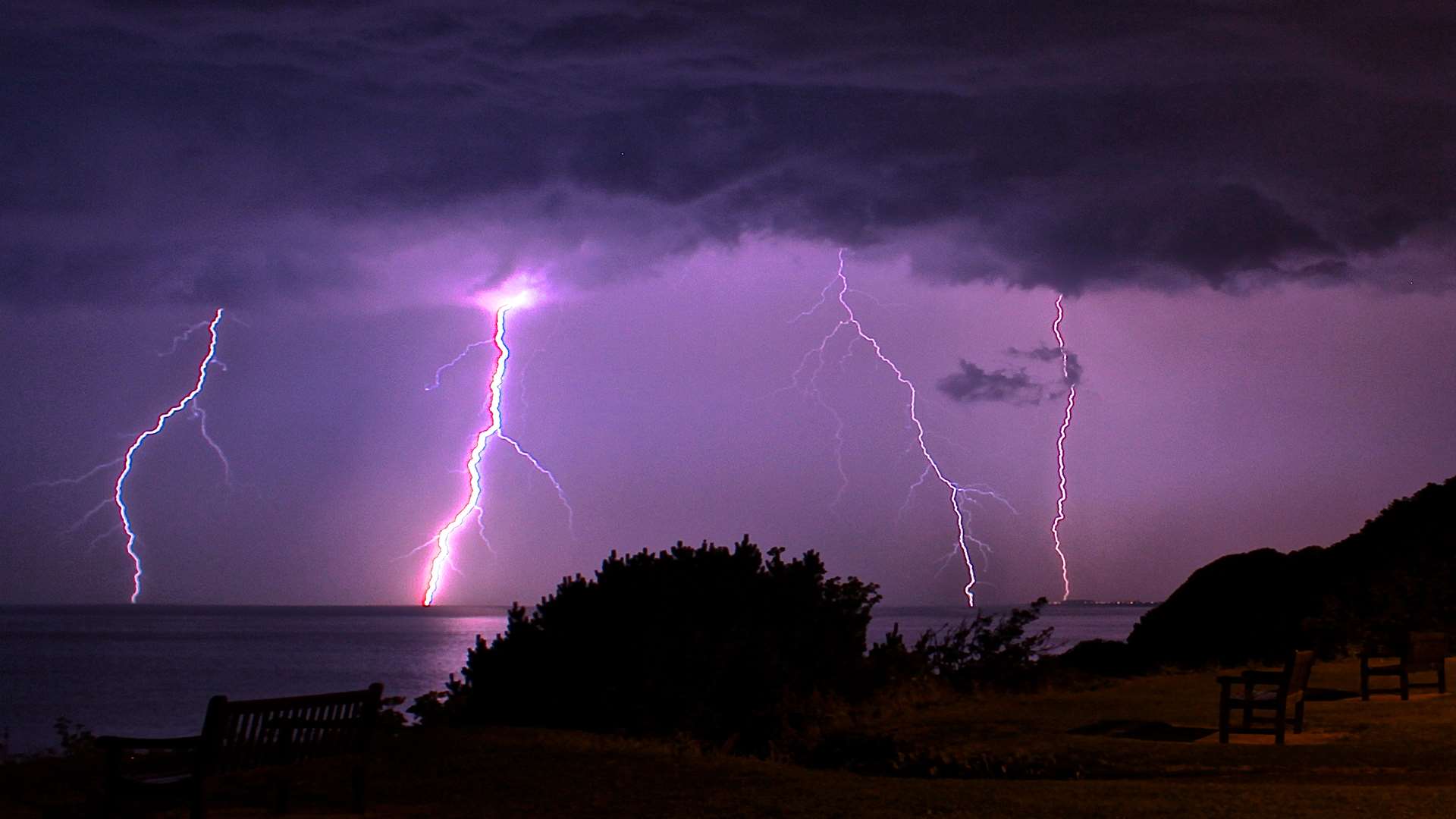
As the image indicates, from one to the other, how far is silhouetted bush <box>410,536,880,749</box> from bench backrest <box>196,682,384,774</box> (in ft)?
21.8

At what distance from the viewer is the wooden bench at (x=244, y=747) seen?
29.2 ft

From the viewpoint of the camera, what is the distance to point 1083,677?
2144 cm

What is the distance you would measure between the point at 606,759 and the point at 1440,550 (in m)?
23.2

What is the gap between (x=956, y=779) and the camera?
38.2ft

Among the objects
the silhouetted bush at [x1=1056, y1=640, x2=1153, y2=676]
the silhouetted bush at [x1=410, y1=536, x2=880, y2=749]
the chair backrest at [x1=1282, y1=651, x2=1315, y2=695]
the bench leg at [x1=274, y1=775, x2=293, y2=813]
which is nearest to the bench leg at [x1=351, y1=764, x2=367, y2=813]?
the bench leg at [x1=274, y1=775, x2=293, y2=813]

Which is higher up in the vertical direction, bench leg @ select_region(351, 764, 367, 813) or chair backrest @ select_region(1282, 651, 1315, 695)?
chair backrest @ select_region(1282, 651, 1315, 695)

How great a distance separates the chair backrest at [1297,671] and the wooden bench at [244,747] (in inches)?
331

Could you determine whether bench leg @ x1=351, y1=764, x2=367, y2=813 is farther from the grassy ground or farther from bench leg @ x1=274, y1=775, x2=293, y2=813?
bench leg @ x1=274, y1=775, x2=293, y2=813

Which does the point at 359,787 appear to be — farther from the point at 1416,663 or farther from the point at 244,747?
the point at 1416,663

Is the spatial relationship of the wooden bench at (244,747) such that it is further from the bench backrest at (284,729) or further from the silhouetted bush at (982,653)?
the silhouetted bush at (982,653)

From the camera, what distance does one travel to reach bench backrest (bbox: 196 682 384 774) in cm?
898

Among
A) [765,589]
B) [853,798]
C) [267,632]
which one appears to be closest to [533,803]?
[853,798]

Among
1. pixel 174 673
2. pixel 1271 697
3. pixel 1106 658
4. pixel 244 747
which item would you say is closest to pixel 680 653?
pixel 1271 697

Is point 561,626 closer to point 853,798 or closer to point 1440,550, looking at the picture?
point 853,798
